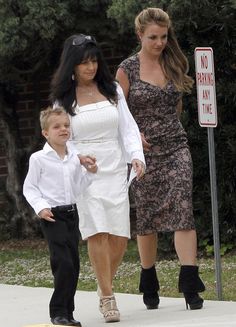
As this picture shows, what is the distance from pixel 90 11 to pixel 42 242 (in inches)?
135

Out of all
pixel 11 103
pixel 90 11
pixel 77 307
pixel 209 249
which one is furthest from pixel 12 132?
pixel 77 307

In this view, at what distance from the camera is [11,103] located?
1473 centimetres

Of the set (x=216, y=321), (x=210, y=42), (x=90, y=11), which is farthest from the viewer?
(x=90, y=11)

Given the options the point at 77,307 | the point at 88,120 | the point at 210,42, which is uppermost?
the point at 210,42

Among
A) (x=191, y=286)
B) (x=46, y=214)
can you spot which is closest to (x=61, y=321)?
(x=46, y=214)

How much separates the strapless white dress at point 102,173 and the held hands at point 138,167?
0.15 metres

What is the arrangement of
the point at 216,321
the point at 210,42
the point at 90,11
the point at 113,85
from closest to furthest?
the point at 216,321 < the point at 113,85 < the point at 210,42 < the point at 90,11

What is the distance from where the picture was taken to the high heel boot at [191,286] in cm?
786

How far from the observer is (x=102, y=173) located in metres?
7.64

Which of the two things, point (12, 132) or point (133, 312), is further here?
point (12, 132)

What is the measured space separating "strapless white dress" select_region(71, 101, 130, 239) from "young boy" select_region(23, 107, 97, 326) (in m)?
0.11

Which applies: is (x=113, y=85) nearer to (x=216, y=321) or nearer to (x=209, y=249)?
(x=216, y=321)

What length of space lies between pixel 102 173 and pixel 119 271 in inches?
151

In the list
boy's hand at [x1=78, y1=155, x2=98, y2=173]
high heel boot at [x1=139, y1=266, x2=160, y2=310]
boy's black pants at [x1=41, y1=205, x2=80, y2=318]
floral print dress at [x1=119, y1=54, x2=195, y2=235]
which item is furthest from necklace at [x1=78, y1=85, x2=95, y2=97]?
high heel boot at [x1=139, y1=266, x2=160, y2=310]
